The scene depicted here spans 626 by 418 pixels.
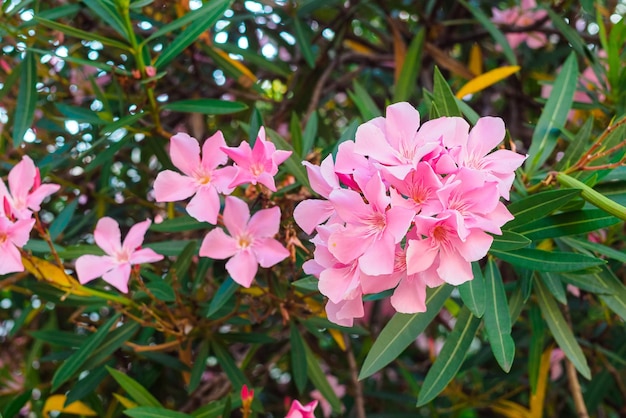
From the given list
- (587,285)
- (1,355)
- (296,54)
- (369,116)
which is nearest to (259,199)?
(369,116)

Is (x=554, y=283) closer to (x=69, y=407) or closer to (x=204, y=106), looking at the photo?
(x=204, y=106)

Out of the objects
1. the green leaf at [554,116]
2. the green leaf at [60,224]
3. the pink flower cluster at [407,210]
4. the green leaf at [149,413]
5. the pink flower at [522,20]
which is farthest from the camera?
the pink flower at [522,20]

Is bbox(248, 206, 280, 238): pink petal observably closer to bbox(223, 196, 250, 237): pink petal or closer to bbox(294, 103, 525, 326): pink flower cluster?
bbox(223, 196, 250, 237): pink petal

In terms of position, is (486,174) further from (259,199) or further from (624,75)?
(624,75)

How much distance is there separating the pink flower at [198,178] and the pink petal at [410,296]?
304mm

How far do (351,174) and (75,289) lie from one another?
0.54 metres

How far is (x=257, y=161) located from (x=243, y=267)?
17 centimetres

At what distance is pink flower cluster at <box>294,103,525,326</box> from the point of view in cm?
74

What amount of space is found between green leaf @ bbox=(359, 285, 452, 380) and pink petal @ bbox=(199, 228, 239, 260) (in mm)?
258

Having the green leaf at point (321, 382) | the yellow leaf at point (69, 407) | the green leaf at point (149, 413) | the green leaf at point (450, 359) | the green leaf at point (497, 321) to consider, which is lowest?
the yellow leaf at point (69, 407)

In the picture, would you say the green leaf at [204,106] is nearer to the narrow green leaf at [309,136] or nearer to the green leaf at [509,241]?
the narrow green leaf at [309,136]

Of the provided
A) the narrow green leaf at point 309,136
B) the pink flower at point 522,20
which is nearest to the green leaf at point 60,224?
the narrow green leaf at point 309,136

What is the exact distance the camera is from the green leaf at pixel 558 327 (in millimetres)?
1036

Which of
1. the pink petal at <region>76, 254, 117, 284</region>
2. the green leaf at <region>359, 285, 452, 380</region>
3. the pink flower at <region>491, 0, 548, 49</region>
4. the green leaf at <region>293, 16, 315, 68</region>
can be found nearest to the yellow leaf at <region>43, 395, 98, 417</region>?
the pink petal at <region>76, 254, 117, 284</region>
